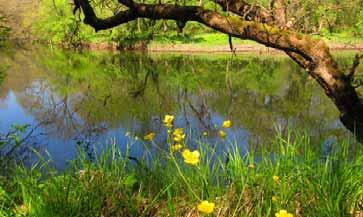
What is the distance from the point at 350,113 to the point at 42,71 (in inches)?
1420

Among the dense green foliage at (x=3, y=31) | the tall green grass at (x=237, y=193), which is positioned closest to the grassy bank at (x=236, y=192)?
the tall green grass at (x=237, y=193)

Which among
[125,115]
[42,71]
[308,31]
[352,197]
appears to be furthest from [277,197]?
[42,71]

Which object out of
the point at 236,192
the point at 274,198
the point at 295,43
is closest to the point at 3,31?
the point at 295,43

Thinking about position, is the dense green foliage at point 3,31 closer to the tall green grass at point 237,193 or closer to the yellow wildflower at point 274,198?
the tall green grass at point 237,193

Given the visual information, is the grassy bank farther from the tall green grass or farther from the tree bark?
the tree bark

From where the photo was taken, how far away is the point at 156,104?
20.7 meters

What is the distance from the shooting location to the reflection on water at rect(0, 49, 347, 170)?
491 inches

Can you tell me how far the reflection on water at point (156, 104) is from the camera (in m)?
12.5

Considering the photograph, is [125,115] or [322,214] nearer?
[322,214]

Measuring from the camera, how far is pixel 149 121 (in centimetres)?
1623

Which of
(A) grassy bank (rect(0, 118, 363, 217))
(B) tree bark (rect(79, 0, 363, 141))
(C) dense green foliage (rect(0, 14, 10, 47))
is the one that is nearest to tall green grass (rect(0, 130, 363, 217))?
(A) grassy bank (rect(0, 118, 363, 217))

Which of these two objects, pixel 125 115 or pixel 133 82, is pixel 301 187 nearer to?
pixel 125 115

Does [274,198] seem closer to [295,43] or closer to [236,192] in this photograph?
[236,192]

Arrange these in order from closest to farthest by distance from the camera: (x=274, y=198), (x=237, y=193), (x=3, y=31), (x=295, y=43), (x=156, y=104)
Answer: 1. (x=274, y=198)
2. (x=237, y=193)
3. (x=295, y=43)
4. (x=3, y=31)
5. (x=156, y=104)
